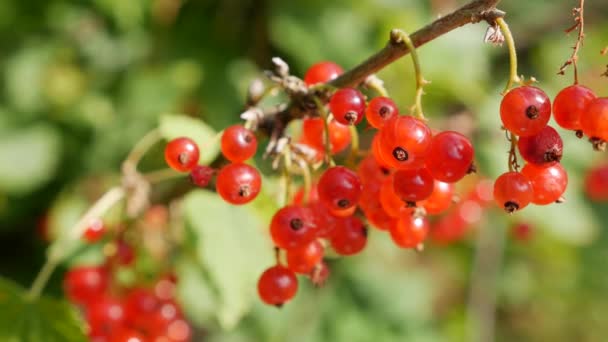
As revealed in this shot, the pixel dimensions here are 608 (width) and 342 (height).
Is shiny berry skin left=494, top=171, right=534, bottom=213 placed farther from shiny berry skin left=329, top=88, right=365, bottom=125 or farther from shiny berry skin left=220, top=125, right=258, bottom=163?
shiny berry skin left=220, top=125, right=258, bottom=163

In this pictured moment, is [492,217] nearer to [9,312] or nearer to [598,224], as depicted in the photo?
[598,224]

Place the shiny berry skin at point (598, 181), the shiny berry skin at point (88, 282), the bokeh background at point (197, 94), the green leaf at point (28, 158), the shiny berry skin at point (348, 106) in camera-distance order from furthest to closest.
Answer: the shiny berry skin at point (598, 181), the green leaf at point (28, 158), the bokeh background at point (197, 94), the shiny berry skin at point (88, 282), the shiny berry skin at point (348, 106)

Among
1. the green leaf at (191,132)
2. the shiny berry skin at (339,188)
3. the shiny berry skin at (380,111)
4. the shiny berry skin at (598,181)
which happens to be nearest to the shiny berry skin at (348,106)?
the shiny berry skin at (380,111)

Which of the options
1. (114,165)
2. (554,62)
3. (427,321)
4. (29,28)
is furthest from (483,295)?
(29,28)

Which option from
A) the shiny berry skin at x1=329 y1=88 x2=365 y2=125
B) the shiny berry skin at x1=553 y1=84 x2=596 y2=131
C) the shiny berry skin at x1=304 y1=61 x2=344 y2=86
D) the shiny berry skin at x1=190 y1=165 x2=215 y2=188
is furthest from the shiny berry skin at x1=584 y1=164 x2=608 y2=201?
the shiny berry skin at x1=190 y1=165 x2=215 y2=188

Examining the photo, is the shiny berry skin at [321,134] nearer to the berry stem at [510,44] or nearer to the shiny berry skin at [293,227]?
the shiny berry skin at [293,227]

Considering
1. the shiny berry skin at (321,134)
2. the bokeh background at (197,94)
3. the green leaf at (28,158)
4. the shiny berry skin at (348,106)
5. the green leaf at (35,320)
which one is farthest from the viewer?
the green leaf at (28,158)

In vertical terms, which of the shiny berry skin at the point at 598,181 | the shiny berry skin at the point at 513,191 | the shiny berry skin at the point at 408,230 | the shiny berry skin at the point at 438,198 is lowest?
the shiny berry skin at the point at 408,230

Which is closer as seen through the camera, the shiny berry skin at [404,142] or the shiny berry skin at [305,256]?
the shiny berry skin at [404,142]
